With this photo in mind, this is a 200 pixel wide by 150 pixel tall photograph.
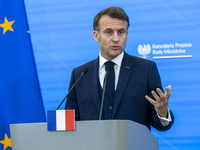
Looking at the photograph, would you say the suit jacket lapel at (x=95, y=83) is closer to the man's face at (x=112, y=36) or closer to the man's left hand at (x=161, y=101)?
the man's face at (x=112, y=36)

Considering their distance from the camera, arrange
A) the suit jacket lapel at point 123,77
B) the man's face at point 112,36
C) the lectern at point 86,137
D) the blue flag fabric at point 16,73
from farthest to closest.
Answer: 1. the blue flag fabric at point 16,73
2. the man's face at point 112,36
3. the suit jacket lapel at point 123,77
4. the lectern at point 86,137

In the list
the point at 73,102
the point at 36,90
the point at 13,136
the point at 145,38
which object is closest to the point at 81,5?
the point at 145,38

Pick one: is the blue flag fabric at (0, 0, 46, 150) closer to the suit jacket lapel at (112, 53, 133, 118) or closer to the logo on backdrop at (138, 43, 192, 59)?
the suit jacket lapel at (112, 53, 133, 118)

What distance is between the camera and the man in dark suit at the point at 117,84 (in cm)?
222

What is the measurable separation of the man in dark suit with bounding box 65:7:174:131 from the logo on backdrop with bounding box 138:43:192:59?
0.61 metres

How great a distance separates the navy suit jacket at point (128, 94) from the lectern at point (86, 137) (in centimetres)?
63

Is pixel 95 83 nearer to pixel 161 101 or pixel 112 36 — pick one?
pixel 112 36

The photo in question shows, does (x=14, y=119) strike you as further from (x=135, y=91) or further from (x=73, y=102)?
(x=135, y=91)

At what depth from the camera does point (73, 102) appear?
2.45 m

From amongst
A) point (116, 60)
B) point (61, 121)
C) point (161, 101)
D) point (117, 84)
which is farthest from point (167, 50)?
point (61, 121)

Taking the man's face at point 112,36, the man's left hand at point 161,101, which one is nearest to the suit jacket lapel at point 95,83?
the man's face at point 112,36

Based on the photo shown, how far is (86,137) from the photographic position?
144 centimetres

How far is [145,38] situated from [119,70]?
834 mm

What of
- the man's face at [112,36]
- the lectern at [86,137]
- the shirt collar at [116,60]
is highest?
the man's face at [112,36]
